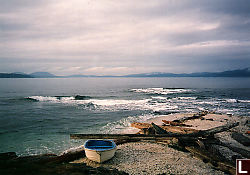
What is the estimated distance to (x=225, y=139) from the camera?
494 inches

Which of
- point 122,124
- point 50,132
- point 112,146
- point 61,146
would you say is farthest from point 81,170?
point 122,124

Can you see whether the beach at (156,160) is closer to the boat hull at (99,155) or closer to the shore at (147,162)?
the shore at (147,162)

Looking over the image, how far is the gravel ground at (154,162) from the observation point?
25.2 ft

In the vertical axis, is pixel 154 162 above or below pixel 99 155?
below

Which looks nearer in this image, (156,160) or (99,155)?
(99,155)

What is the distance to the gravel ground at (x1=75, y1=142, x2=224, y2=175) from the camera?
303 inches

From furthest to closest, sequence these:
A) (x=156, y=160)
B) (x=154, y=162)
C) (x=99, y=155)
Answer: (x=156, y=160) < (x=154, y=162) < (x=99, y=155)

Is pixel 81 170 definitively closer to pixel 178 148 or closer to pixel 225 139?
pixel 178 148

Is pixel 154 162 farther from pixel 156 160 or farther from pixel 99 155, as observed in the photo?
pixel 99 155

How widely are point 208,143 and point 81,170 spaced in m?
8.17

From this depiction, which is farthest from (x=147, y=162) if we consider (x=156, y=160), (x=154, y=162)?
(x=156, y=160)

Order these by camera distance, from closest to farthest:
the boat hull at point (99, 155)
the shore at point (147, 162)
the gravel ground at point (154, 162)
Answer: the shore at point (147, 162), the gravel ground at point (154, 162), the boat hull at point (99, 155)

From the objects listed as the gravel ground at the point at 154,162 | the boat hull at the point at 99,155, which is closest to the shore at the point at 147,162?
the gravel ground at the point at 154,162

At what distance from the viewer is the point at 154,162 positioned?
857cm
